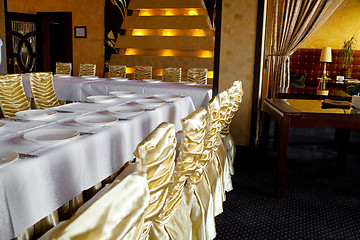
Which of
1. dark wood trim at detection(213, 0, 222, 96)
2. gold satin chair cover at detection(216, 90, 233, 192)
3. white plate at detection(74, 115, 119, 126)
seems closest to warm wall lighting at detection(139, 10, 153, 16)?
dark wood trim at detection(213, 0, 222, 96)

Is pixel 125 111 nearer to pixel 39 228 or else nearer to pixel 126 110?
pixel 126 110

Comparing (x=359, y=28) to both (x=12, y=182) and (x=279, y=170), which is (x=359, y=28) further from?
(x=12, y=182)

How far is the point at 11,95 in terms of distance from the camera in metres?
3.88

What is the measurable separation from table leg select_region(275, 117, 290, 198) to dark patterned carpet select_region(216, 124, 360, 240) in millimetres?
117

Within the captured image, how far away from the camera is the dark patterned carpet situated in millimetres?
2494

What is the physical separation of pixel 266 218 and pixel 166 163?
5.37 feet

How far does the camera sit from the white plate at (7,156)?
1440 mm

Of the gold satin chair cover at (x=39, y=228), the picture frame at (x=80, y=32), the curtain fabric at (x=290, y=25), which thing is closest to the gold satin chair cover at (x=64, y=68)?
the picture frame at (x=80, y=32)

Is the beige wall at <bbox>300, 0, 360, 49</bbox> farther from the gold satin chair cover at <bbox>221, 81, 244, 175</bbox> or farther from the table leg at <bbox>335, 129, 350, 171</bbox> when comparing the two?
the gold satin chair cover at <bbox>221, 81, 244, 175</bbox>

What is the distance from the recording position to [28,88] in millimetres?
5172

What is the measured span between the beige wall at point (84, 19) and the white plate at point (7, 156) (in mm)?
7914

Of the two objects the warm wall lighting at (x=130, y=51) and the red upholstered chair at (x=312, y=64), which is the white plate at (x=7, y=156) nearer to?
the warm wall lighting at (x=130, y=51)

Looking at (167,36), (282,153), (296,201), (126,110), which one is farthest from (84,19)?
(296,201)

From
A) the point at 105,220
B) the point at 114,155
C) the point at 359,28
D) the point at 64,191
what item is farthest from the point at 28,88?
the point at 359,28
